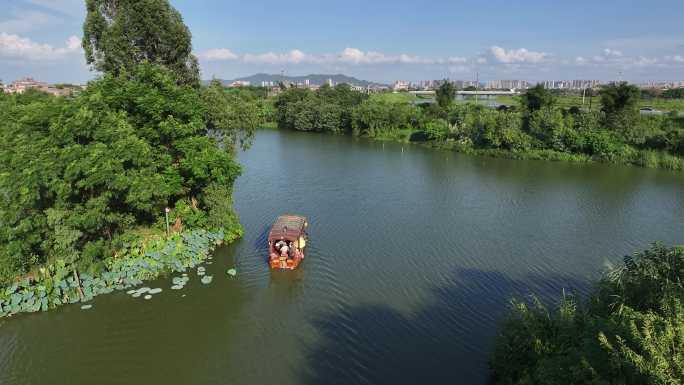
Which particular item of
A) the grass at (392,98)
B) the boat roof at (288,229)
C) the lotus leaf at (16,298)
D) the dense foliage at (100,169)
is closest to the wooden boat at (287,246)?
the boat roof at (288,229)

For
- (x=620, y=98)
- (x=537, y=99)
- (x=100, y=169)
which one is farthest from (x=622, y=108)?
(x=100, y=169)

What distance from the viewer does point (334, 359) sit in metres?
12.0

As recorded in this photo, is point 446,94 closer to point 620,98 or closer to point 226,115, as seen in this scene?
point 620,98

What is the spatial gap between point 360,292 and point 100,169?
1005 centimetres

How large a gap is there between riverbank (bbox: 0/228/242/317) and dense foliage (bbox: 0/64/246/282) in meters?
0.51

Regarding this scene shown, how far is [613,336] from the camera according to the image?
703cm

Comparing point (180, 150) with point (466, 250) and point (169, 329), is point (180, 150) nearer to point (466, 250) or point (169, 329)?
point (169, 329)

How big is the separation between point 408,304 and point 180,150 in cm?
1143

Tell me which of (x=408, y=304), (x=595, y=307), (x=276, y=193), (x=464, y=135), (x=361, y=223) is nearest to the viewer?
(x=595, y=307)

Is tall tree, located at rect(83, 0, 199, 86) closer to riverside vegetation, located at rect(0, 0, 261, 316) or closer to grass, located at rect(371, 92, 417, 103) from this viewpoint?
riverside vegetation, located at rect(0, 0, 261, 316)

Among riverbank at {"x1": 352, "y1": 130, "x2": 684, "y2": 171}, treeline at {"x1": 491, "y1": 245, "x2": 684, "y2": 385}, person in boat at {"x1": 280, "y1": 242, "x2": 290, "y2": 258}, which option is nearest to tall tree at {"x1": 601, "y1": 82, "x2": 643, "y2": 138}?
riverbank at {"x1": 352, "y1": 130, "x2": 684, "y2": 171}

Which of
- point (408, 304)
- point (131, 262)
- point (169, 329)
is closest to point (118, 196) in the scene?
point (131, 262)

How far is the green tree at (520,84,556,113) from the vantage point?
169ft

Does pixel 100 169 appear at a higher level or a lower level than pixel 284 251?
higher
